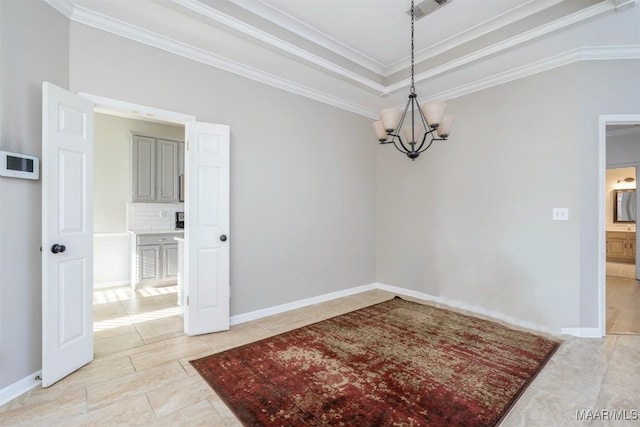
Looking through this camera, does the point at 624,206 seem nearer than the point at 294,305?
No

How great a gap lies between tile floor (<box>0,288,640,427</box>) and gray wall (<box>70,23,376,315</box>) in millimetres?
776

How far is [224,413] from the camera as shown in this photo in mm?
1957

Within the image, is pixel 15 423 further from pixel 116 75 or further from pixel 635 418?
pixel 635 418

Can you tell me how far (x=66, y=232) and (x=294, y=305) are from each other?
2.60m

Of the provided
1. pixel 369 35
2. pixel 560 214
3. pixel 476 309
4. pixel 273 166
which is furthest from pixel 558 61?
pixel 273 166

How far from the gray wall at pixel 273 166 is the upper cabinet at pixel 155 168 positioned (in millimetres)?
2644

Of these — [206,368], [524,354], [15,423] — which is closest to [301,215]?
[206,368]

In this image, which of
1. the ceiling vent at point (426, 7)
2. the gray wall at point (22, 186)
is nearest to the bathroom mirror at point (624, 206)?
the ceiling vent at point (426, 7)

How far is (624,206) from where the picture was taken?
7.71 metres

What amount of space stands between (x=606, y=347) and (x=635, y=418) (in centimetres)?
126

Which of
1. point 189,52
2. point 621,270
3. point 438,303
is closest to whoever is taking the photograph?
point 189,52

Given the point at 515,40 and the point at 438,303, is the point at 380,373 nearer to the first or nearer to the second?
the point at 438,303

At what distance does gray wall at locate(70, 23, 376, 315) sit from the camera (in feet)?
9.27
